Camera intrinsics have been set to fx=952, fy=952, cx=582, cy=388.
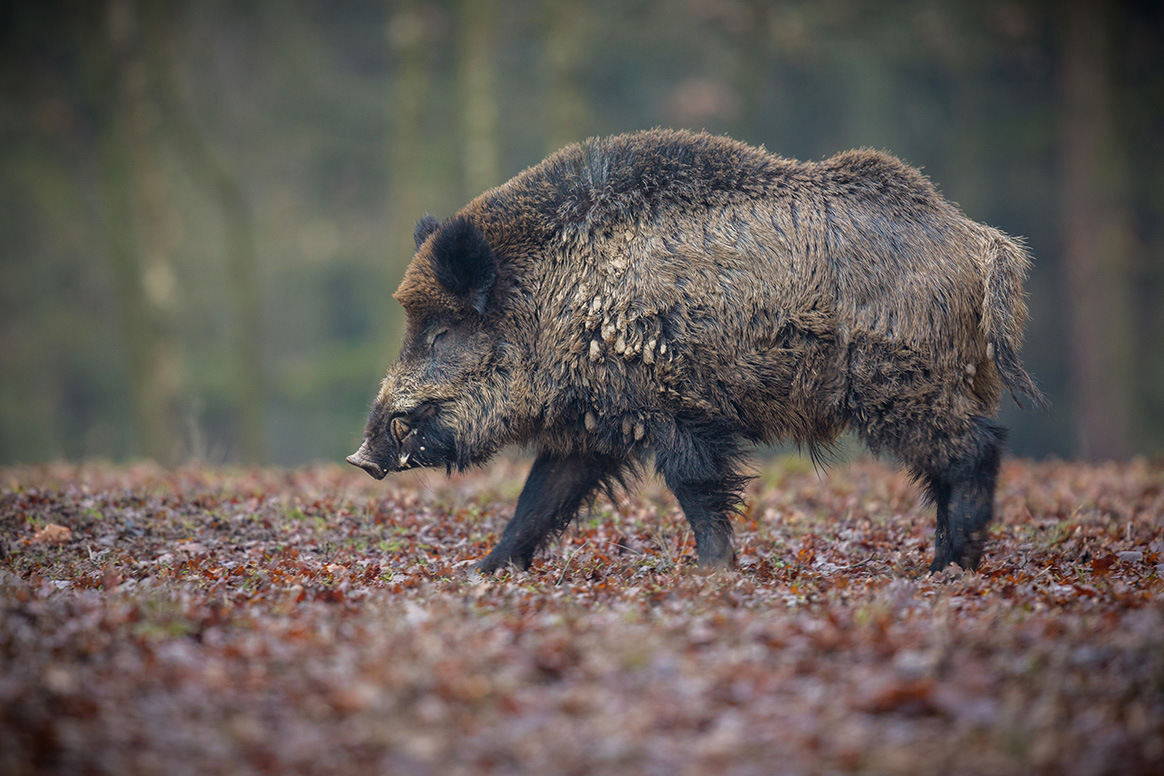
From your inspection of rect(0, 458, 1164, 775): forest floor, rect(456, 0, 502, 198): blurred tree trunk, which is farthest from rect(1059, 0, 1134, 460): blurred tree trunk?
rect(0, 458, 1164, 775): forest floor

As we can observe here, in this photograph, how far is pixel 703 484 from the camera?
6363 mm

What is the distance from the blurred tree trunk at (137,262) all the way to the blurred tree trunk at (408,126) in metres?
3.74

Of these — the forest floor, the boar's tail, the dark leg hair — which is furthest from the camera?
the dark leg hair

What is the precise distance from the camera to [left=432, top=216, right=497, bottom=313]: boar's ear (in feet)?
21.6

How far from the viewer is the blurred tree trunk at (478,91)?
15.9 m

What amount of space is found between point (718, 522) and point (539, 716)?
3.05 meters

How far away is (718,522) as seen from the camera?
6.33 meters

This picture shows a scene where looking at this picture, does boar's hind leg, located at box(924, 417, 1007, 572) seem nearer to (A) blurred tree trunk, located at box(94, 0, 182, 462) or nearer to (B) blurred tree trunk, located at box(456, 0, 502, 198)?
(B) blurred tree trunk, located at box(456, 0, 502, 198)

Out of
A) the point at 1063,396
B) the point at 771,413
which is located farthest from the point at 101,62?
the point at 1063,396

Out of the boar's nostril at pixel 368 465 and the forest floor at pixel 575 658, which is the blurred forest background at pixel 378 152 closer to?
the boar's nostril at pixel 368 465

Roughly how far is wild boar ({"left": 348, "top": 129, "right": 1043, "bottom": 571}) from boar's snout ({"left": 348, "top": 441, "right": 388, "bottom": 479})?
0.02 meters

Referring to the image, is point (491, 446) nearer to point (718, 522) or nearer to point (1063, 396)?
point (718, 522)

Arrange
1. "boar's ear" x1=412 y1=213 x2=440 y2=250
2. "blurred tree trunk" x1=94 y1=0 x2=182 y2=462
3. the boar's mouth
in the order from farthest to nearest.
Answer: "blurred tree trunk" x1=94 y1=0 x2=182 y2=462, "boar's ear" x1=412 y1=213 x2=440 y2=250, the boar's mouth

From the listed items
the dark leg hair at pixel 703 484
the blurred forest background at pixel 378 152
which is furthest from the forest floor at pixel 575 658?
the blurred forest background at pixel 378 152
